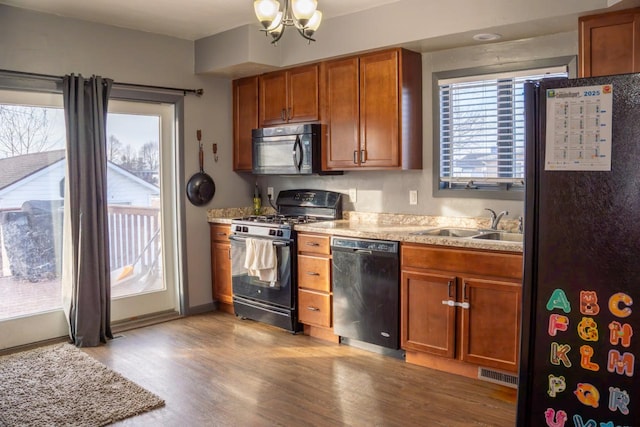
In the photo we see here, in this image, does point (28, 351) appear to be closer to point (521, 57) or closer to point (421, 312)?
point (421, 312)

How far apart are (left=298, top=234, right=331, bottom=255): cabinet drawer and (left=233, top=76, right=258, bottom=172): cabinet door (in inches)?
48.1

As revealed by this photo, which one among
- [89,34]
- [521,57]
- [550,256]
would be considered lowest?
[550,256]

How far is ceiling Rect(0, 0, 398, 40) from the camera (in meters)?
3.97

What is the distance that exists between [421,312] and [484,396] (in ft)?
2.16

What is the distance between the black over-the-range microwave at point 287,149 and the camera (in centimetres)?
465

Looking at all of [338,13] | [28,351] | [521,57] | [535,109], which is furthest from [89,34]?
[535,109]

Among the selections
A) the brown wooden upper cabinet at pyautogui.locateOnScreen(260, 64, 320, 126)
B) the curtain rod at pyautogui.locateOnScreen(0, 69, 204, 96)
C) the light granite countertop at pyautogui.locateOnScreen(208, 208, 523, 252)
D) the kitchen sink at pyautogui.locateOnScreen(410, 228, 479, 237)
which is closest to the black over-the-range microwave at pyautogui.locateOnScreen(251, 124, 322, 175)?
the brown wooden upper cabinet at pyautogui.locateOnScreen(260, 64, 320, 126)

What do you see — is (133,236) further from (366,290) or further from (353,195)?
(366,290)

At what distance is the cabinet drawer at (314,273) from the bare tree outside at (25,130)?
2.12m

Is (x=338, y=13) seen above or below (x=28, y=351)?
above

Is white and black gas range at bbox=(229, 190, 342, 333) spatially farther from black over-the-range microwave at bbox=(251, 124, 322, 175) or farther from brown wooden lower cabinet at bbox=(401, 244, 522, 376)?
brown wooden lower cabinet at bbox=(401, 244, 522, 376)

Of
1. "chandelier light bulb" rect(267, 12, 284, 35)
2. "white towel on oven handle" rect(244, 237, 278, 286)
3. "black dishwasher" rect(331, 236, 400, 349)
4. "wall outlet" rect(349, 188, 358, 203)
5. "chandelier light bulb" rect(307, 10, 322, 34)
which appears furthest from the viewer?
"wall outlet" rect(349, 188, 358, 203)

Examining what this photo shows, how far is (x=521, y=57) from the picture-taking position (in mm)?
3836

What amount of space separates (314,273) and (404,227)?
77 cm
